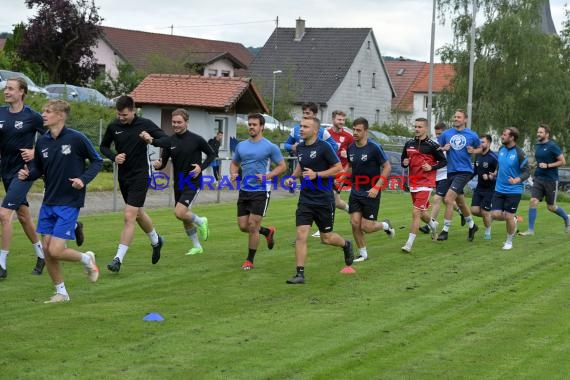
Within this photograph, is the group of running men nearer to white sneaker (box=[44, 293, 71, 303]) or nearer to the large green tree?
white sneaker (box=[44, 293, 71, 303])

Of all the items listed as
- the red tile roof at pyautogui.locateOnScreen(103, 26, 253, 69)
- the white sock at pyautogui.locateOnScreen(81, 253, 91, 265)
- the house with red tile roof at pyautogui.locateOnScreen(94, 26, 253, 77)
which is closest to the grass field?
the white sock at pyautogui.locateOnScreen(81, 253, 91, 265)

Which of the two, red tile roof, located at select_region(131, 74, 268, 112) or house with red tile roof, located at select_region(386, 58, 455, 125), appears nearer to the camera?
red tile roof, located at select_region(131, 74, 268, 112)

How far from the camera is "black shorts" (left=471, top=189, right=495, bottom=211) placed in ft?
57.5

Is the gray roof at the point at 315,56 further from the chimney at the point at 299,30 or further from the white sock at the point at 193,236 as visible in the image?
the white sock at the point at 193,236

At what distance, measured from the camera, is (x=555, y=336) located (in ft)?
30.5

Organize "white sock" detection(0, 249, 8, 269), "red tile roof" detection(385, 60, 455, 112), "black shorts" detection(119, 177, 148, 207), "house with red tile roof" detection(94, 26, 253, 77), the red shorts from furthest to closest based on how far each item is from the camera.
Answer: "red tile roof" detection(385, 60, 455, 112) → "house with red tile roof" detection(94, 26, 253, 77) → the red shorts → "black shorts" detection(119, 177, 148, 207) → "white sock" detection(0, 249, 8, 269)

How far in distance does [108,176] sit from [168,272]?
14.4 m

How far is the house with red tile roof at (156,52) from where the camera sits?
6059 centimetres

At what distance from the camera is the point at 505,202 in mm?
16656

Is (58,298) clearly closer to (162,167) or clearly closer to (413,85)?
(162,167)

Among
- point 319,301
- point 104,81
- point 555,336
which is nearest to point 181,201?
point 319,301

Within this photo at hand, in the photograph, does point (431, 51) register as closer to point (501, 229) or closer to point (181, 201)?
point (501, 229)

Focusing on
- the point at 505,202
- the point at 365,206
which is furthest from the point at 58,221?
the point at 505,202

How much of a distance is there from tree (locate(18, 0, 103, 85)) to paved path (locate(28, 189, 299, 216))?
2482cm
